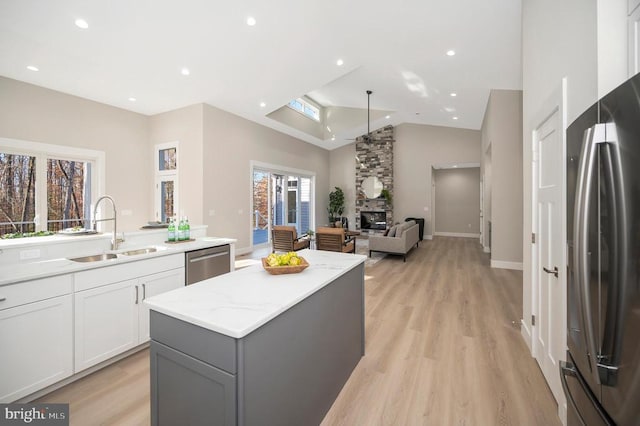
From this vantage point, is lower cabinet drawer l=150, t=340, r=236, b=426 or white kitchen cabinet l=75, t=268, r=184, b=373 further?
white kitchen cabinet l=75, t=268, r=184, b=373

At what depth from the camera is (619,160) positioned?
0.84 m

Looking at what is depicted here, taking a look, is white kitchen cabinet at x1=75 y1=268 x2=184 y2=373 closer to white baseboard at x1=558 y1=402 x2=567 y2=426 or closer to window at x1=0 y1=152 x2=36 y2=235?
white baseboard at x1=558 y1=402 x2=567 y2=426

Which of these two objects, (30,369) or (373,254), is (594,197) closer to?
(30,369)

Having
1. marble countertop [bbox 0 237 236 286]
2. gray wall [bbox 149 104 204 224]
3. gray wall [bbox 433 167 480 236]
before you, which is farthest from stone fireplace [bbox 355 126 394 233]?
marble countertop [bbox 0 237 236 286]

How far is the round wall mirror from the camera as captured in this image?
9852 mm

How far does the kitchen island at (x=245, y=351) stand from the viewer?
3.74ft

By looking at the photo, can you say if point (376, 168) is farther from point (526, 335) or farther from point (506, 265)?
point (526, 335)

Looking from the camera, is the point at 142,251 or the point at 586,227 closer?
the point at 586,227

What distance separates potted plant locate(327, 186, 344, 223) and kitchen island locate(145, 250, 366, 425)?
8719mm

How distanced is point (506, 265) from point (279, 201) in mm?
6066

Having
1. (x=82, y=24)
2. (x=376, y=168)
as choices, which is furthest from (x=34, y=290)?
(x=376, y=168)

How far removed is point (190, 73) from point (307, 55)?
80.7 inches

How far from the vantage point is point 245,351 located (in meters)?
1.13

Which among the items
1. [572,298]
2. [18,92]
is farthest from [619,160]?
[18,92]
